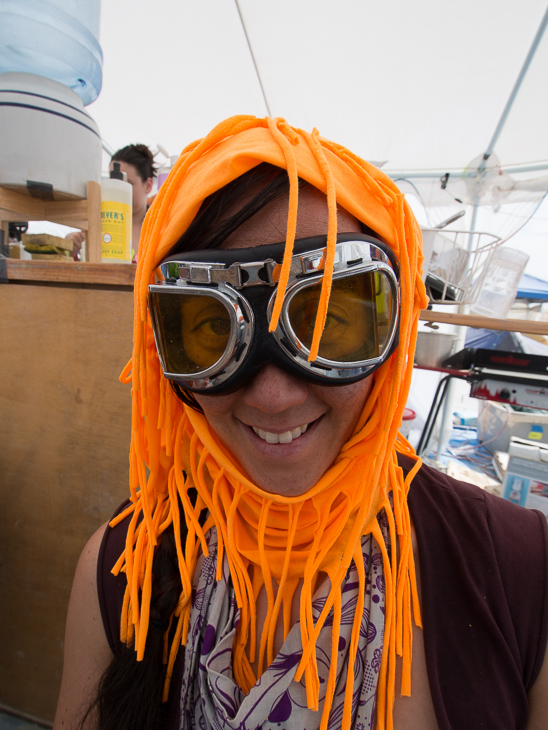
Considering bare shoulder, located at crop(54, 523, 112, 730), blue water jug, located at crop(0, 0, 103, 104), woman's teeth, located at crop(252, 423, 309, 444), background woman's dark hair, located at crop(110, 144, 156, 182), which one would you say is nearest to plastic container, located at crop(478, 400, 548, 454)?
woman's teeth, located at crop(252, 423, 309, 444)

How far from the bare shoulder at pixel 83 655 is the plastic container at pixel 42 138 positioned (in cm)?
122

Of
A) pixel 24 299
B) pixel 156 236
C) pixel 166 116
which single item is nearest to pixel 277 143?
pixel 156 236

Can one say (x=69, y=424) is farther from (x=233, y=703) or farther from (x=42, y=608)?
(x=233, y=703)

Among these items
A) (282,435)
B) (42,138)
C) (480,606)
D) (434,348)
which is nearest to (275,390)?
(282,435)

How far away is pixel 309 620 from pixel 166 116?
5.03 m

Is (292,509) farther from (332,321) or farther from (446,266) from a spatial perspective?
(446,266)

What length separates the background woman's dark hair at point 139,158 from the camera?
109 inches

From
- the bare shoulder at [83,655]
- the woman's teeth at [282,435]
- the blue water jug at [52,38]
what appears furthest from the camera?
the blue water jug at [52,38]

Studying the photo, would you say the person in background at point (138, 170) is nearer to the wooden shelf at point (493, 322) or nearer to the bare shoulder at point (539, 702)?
the wooden shelf at point (493, 322)

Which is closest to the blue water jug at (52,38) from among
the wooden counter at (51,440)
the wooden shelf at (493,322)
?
the wooden counter at (51,440)

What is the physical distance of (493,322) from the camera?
4.97ft

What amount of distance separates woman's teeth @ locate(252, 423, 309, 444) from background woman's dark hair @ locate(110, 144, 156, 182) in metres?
2.78

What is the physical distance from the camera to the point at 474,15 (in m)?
2.58

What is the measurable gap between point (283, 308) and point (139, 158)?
2808 mm
